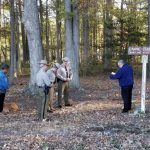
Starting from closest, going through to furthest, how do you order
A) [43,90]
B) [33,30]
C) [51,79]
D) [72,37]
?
[43,90] → [51,79] → [33,30] → [72,37]

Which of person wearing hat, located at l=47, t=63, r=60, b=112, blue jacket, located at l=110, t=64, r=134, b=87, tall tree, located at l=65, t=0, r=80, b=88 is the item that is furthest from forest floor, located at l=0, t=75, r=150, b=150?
tall tree, located at l=65, t=0, r=80, b=88

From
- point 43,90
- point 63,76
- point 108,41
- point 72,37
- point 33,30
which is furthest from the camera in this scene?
point 108,41

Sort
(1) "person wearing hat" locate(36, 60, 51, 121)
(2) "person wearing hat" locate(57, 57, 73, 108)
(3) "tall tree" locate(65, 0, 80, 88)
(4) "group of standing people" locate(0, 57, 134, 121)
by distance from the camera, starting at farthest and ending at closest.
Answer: (3) "tall tree" locate(65, 0, 80, 88) → (2) "person wearing hat" locate(57, 57, 73, 108) → (4) "group of standing people" locate(0, 57, 134, 121) → (1) "person wearing hat" locate(36, 60, 51, 121)

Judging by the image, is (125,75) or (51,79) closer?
(51,79)

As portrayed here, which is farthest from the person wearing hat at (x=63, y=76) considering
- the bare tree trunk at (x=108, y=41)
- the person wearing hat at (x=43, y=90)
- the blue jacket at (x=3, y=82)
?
the bare tree trunk at (x=108, y=41)

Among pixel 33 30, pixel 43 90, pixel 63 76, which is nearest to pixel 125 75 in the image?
pixel 63 76

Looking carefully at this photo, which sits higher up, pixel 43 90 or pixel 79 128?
pixel 43 90

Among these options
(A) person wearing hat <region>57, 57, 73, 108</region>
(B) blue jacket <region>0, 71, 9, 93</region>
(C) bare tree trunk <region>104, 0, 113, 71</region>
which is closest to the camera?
(B) blue jacket <region>0, 71, 9, 93</region>

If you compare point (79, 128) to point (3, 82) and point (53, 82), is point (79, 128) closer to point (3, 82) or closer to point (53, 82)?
point (53, 82)

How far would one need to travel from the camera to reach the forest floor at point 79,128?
30.6ft

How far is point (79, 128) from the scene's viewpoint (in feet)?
37.1

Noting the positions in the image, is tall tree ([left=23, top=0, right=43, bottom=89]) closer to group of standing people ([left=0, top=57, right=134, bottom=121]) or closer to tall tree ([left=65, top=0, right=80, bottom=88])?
tall tree ([left=65, top=0, right=80, bottom=88])

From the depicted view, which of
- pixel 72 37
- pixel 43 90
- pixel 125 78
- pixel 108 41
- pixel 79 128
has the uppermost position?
pixel 72 37

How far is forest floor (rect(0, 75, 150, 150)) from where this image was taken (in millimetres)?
9336
